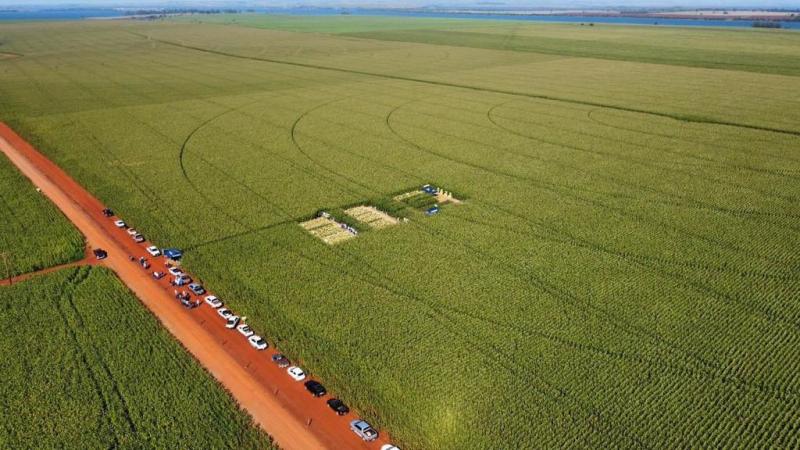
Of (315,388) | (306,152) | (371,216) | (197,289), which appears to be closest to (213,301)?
(197,289)

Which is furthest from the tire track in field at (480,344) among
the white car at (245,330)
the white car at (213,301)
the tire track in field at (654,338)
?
the white car at (245,330)

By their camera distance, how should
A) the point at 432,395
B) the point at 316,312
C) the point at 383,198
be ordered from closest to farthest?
1. the point at 432,395
2. the point at 316,312
3. the point at 383,198

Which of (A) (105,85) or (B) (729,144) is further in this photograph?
(A) (105,85)

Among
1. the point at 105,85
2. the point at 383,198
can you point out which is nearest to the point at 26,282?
the point at 383,198

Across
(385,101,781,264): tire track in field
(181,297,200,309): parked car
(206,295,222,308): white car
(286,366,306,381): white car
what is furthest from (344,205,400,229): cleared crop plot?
(286,366,306,381): white car

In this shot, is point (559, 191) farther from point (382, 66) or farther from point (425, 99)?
point (382, 66)

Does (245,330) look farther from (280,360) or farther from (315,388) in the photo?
(315,388)

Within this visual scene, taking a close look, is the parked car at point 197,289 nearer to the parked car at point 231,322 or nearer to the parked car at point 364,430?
the parked car at point 231,322
